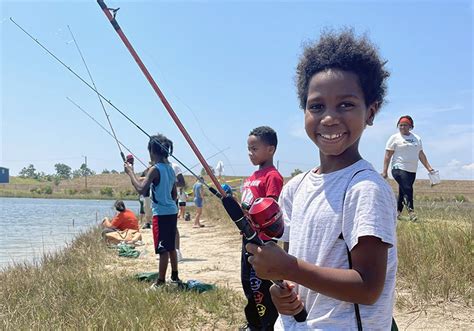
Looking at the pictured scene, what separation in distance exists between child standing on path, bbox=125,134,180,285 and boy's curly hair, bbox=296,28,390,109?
348 cm

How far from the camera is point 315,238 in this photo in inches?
62.2

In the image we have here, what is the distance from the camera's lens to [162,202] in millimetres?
5273

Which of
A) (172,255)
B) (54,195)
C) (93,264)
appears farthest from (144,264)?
(54,195)

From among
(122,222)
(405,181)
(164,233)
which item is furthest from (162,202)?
(122,222)

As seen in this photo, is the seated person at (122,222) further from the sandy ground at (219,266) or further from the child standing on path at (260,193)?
the child standing on path at (260,193)

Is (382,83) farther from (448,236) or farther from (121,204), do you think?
(121,204)

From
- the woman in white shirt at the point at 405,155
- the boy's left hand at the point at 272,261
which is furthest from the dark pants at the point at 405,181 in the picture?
the boy's left hand at the point at 272,261

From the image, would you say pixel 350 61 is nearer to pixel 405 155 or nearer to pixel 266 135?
pixel 266 135

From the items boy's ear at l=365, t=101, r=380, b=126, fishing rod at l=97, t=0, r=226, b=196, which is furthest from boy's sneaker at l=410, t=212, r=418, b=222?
boy's ear at l=365, t=101, r=380, b=126

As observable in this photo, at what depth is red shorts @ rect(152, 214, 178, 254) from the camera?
510 cm

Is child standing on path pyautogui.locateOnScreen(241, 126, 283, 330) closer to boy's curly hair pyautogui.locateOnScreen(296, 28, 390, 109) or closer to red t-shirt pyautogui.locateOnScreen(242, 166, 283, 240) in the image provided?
red t-shirt pyautogui.locateOnScreen(242, 166, 283, 240)

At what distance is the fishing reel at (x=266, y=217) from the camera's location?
5.43 ft

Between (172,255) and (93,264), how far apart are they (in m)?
1.88

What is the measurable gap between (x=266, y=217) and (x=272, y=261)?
23 cm
